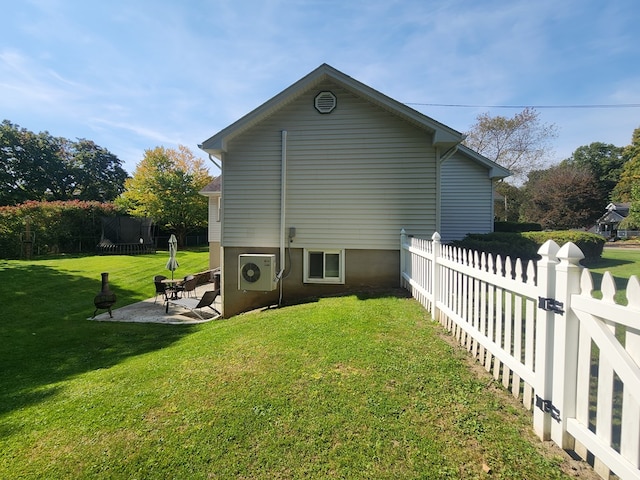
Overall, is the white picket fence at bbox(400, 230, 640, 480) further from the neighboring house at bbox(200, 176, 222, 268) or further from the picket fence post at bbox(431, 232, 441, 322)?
the neighboring house at bbox(200, 176, 222, 268)

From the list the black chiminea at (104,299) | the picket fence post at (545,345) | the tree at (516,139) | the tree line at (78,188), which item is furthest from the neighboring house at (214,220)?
the tree at (516,139)

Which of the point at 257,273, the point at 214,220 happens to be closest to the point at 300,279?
the point at 257,273

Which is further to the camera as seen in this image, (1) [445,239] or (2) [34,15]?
(1) [445,239]

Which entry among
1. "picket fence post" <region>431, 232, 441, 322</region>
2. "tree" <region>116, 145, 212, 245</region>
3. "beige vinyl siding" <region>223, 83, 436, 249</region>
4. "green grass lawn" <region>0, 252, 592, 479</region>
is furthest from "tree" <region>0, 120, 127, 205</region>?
"picket fence post" <region>431, 232, 441, 322</region>

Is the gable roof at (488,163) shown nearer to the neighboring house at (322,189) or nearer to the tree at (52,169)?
the neighboring house at (322,189)

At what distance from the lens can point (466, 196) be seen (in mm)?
13305

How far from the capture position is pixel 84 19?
8117 millimetres

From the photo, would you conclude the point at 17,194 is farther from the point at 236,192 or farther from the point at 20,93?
the point at 236,192

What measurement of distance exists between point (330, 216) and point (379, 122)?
270 centimetres

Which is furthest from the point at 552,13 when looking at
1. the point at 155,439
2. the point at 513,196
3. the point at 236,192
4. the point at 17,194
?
the point at 17,194

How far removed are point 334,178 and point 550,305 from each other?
6.42 meters

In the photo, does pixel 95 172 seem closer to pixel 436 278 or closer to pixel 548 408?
pixel 436 278

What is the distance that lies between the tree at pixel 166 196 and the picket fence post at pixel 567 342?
2936 cm

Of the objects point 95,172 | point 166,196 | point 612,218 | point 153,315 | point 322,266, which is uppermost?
point 95,172
